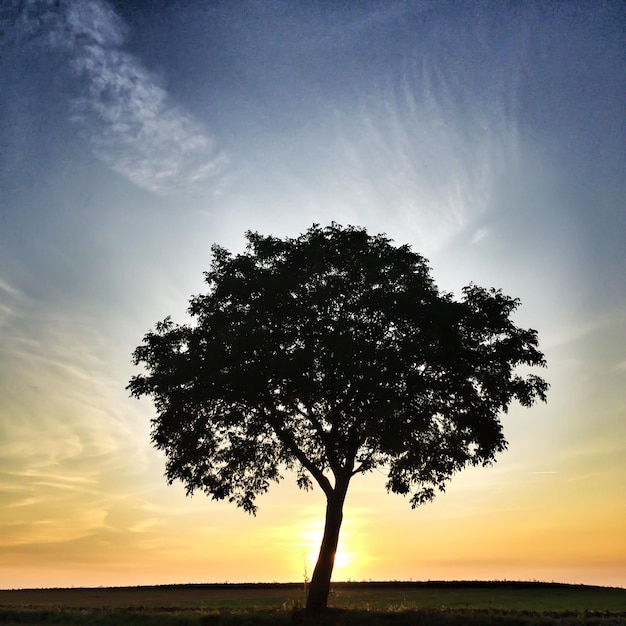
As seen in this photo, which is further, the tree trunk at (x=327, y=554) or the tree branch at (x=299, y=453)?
the tree branch at (x=299, y=453)

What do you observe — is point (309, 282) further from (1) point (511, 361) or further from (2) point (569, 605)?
(2) point (569, 605)

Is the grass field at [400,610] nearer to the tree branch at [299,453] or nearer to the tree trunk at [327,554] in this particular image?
the tree trunk at [327,554]

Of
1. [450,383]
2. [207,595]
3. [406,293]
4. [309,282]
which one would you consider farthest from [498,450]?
[207,595]

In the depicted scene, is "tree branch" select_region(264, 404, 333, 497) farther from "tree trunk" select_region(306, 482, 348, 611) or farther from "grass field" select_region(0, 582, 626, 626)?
"grass field" select_region(0, 582, 626, 626)

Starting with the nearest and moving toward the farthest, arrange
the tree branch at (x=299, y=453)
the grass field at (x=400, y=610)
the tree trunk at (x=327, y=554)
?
the grass field at (x=400, y=610) → the tree trunk at (x=327, y=554) → the tree branch at (x=299, y=453)

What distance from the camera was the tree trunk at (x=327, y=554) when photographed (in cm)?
2725

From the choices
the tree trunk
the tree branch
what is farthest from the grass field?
the tree branch

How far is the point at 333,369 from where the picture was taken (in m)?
27.6

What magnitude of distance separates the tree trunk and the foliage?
0.83 metres

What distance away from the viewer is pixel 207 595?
44094 millimetres

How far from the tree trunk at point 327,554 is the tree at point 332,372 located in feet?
0.22

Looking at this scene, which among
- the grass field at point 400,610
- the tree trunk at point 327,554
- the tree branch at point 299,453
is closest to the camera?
the grass field at point 400,610

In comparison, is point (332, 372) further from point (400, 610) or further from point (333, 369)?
point (400, 610)

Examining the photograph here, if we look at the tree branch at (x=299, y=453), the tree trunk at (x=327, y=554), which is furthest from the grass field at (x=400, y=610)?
the tree branch at (x=299, y=453)
